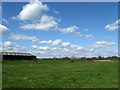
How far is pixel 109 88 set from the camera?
1062 cm

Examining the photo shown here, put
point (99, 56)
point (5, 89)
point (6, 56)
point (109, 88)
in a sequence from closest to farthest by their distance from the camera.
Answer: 1. point (5, 89)
2. point (109, 88)
3. point (6, 56)
4. point (99, 56)

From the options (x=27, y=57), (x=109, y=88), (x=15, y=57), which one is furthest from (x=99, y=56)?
(x=109, y=88)

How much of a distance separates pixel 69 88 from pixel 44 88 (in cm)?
192

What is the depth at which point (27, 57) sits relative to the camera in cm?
8925

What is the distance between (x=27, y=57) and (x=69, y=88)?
82.1 metres

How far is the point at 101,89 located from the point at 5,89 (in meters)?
7.16

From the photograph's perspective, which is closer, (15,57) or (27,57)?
(15,57)

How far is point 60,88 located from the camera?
10305 mm

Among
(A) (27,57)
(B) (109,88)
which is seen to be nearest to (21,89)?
(B) (109,88)

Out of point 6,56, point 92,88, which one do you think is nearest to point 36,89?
point 92,88

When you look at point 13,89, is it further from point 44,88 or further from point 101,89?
point 101,89

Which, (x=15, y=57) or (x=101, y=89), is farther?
(x=15, y=57)

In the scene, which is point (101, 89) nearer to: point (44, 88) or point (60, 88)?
point (60, 88)

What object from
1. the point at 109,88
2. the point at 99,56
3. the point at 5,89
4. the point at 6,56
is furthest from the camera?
the point at 99,56
